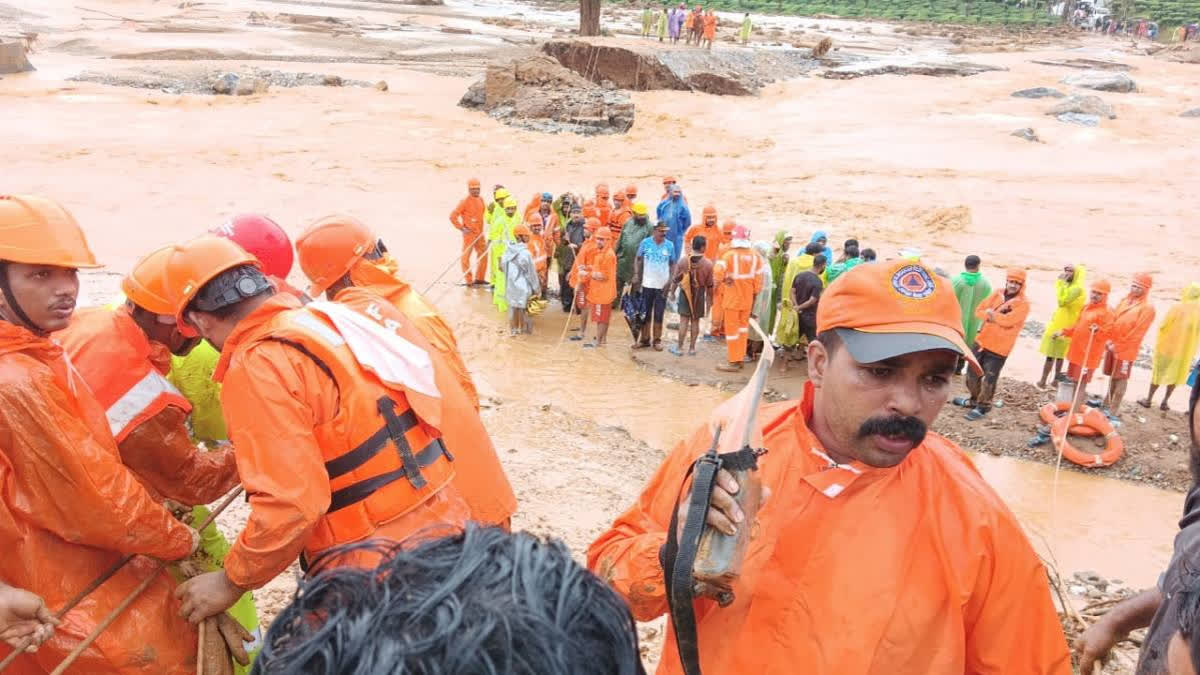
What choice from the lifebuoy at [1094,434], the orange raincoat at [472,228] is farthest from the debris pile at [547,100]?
the lifebuoy at [1094,434]

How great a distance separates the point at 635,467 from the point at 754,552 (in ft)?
16.5

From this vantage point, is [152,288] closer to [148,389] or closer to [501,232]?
[148,389]

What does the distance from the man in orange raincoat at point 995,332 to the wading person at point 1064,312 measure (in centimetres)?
64

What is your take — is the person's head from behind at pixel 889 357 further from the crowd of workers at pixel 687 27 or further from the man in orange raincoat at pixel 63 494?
the crowd of workers at pixel 687 27

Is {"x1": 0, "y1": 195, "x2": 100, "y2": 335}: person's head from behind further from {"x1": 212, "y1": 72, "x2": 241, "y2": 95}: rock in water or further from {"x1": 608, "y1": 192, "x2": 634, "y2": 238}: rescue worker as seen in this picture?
{"x1": 212, "y1": 72, "x2": 241, "y2": 95}: rock in water

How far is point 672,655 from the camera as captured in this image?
2.28 m

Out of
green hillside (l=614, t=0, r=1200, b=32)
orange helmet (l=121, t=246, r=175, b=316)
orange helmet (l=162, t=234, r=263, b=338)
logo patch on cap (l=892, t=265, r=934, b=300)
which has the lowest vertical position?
orange helmet (l=121, t=246, r=175, b=316)

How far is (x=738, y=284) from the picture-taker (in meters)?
10.3

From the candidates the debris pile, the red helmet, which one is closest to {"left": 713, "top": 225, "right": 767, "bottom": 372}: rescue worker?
the red helmet

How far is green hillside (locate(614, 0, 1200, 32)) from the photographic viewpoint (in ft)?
186

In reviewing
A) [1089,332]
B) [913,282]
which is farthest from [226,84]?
[913,282]

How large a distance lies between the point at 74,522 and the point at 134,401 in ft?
1.82

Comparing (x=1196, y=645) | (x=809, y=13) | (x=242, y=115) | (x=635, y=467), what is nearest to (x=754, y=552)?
(x=1196, y=645)

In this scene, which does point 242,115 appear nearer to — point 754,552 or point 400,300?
point 400,300
